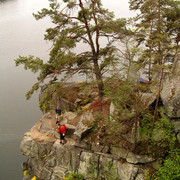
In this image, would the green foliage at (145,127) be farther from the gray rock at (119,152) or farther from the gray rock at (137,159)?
the gray rock at (119,152)

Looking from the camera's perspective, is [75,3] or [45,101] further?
[45,101]

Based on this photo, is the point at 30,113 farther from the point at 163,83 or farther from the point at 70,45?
the point at 163,83

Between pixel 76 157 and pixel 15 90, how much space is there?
104 ft

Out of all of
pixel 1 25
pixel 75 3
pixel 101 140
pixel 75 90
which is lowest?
pixel 101 140

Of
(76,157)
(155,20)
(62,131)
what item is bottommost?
(76,157)

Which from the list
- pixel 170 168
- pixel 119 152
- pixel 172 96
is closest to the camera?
pixel 170 168

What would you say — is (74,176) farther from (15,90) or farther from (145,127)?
(15,90)

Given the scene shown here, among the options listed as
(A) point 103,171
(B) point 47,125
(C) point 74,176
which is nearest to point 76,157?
(C) point 74,176

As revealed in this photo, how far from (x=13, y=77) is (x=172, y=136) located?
3843 centimetres

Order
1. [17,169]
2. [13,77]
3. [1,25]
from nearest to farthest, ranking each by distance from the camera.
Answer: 1. [17,169]
2. [13,77]
3. [1,25]

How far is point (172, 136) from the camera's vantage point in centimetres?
986

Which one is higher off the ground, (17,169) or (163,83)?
(163,83)

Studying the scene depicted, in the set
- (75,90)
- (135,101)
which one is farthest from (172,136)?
(75,90)

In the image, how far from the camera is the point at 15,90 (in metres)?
39.5
